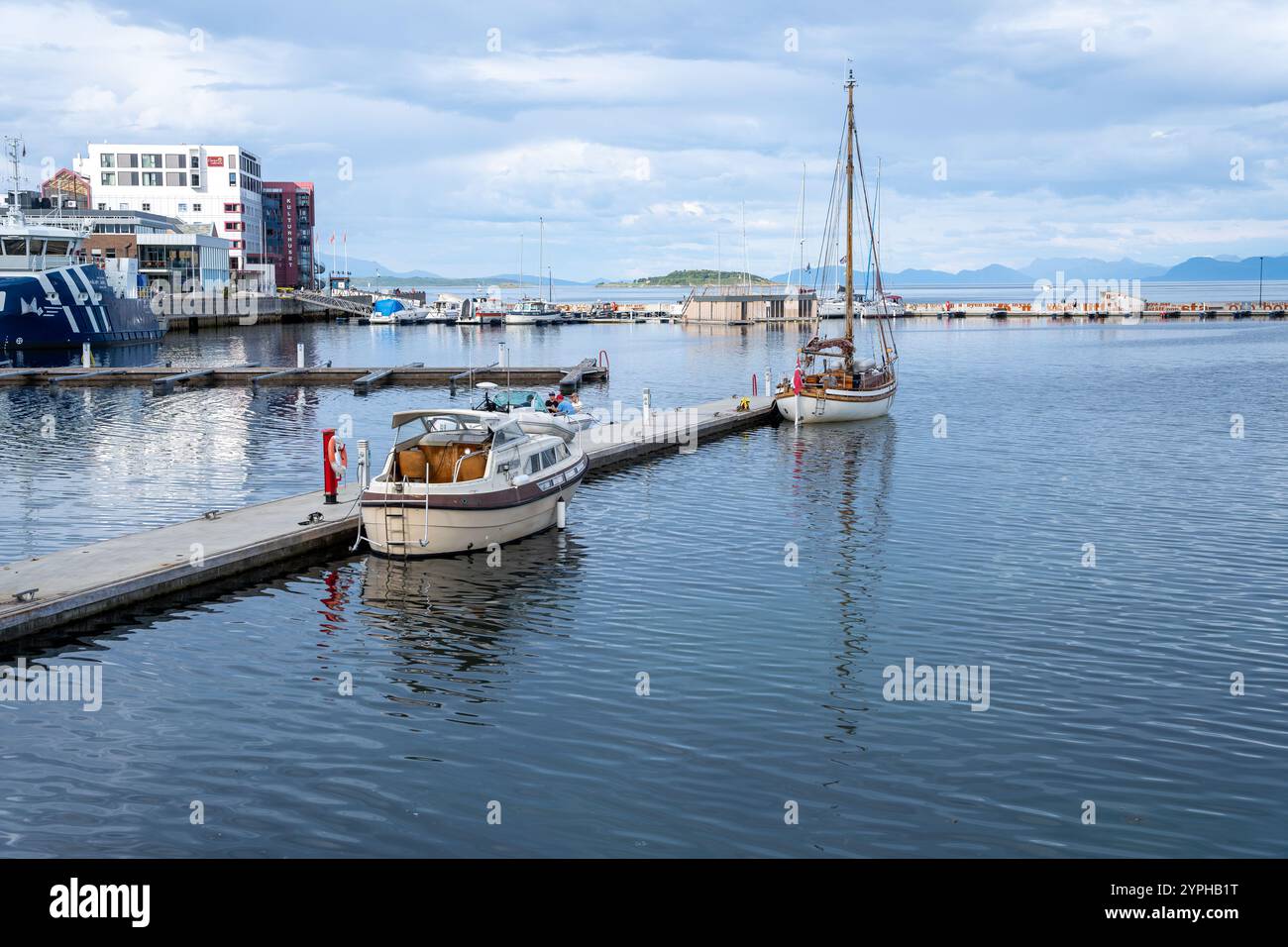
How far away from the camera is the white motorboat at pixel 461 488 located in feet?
87.7

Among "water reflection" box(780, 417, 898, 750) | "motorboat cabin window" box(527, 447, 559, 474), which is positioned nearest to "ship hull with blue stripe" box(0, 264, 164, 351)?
"water reflection" box(780, 417, 898, 750)

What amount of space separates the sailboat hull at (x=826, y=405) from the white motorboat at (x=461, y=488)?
2434cm

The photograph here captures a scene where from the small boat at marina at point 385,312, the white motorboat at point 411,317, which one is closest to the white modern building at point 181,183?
the small boat at marina at point 385,312

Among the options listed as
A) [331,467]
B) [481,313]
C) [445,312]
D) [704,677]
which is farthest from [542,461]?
[445,312]

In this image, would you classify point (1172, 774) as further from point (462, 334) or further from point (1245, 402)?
point (462, 334)

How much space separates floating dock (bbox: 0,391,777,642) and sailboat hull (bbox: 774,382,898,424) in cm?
2492

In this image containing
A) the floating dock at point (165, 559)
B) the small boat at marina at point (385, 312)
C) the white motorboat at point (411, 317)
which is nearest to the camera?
the floating dock at point (165, 559)

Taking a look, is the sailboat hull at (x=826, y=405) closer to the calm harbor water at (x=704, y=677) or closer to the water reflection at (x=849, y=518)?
the water reflection at (x=849, y=518)

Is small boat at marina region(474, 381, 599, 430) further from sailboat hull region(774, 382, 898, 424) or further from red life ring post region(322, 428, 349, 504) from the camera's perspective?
red life ring post region(322, 428, 349, 504)

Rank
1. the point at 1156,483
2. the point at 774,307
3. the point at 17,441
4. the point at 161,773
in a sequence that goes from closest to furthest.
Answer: the point at 161,773
the point at 1156,483
the point at 17,441
the point at 774,307

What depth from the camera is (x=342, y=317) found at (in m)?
184

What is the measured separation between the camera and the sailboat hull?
176 feet

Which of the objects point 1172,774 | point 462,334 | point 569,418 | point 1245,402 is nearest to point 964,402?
point 1245,402
